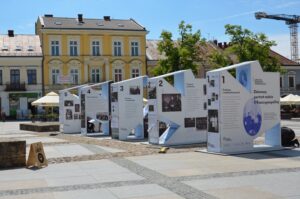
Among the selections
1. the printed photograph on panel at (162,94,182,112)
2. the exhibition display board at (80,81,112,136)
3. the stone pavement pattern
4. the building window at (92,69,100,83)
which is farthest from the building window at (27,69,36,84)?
the stone pavement pattern

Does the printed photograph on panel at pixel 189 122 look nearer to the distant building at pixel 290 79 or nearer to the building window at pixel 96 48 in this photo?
the building window at pixel 96 48

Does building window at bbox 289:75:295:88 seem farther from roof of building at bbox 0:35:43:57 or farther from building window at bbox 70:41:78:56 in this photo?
roof of building at bbox 0:35:43:57

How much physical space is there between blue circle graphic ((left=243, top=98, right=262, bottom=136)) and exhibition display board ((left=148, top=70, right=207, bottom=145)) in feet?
13.8

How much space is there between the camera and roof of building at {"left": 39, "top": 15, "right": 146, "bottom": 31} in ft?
192

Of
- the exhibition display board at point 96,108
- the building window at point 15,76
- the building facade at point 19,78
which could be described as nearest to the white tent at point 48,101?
the exhibition display board at point 96,108

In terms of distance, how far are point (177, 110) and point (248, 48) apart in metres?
29.7

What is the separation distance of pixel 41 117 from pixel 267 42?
933 inches

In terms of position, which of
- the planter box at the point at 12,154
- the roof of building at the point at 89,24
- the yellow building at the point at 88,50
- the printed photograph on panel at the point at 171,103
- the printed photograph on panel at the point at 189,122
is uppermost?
the roof of building at the point at 89,24

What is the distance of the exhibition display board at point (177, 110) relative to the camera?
19797 mm

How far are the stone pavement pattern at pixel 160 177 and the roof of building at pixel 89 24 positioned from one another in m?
44.5

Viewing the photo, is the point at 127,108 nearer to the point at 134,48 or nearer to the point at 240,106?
the point at 240,106

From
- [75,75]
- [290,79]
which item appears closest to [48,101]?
[75,75]

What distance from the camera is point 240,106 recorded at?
15852 millimetres

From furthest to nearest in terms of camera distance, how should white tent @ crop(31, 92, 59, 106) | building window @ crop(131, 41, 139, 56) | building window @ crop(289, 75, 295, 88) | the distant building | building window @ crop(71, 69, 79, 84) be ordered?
building window @ crop(289, 75, 295, 88) → the distant building → building window @ crop(131, 41, 139, 56) → building window @ crop(71, 69, 79, 84) → white tent @ crop(31, 92, 59, 106)
